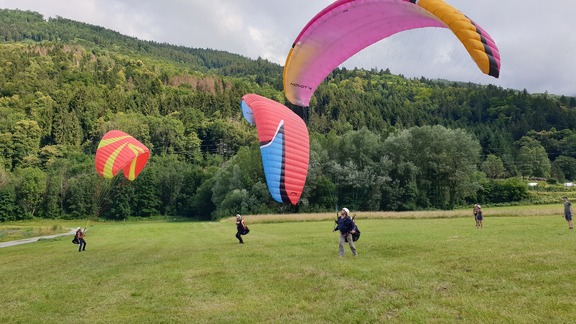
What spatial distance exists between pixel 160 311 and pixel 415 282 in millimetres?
4839

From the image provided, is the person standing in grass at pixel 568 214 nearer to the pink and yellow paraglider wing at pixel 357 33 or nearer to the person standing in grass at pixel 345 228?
the person standing in grass at pixel 345 228

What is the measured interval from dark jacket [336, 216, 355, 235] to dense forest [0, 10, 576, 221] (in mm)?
3782

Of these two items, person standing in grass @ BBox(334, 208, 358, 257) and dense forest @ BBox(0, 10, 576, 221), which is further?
dense forest @ BBox(0, 10, 576, 221)

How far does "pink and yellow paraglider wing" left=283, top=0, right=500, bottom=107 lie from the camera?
8.37 m

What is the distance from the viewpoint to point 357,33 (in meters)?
12.6

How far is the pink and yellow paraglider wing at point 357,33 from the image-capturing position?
8.37 metres

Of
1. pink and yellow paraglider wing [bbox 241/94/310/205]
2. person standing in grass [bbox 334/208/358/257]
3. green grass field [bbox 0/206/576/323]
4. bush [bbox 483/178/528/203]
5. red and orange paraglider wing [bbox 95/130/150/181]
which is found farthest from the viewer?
bush [bbox 483/178/528/203]

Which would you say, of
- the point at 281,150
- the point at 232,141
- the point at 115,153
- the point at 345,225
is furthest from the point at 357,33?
the point at 232,141

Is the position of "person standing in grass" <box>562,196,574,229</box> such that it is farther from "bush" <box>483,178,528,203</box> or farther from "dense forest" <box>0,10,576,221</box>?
"bush" <box>483,178,528,203</box>

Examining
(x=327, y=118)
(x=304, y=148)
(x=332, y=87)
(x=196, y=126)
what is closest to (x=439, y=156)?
(x=304, y=148)

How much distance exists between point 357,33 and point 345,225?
5.73 metres

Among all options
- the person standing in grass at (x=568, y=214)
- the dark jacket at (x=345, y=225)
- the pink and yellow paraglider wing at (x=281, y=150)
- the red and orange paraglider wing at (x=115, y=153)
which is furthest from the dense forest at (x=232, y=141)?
the red and orange paraglider wing at (x=115, y=153)

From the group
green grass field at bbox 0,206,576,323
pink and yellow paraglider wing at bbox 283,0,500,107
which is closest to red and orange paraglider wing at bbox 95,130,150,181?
green grass field at bbox 0,206,576,323

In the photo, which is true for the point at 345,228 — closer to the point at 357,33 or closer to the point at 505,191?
the point at 357,33
